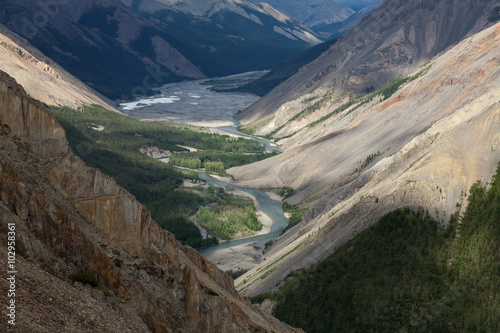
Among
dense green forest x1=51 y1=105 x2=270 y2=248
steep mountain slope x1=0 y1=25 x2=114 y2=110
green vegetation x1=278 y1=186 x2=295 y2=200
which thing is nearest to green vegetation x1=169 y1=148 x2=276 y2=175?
dense green forest x1=51 y1=105 x2=270 y2=248

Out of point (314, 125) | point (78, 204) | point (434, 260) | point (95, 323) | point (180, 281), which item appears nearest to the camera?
point (95, 323)

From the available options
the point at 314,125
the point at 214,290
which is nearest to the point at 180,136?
the point at 314,125

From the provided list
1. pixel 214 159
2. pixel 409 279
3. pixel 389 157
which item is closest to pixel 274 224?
pixel 389 157

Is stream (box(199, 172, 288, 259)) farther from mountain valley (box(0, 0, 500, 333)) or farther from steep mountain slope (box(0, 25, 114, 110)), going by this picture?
steep mountain slope (box(0, 25, 114, 110))

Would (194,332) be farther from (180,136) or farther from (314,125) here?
(180,136)

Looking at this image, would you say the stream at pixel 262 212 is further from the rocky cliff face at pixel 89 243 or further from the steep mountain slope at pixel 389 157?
the rocky cliff face at pixel 89 243

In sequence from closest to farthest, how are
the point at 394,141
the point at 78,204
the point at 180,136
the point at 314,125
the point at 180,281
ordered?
1. the point at 78,204
2. the point at 180,281
3. the point at 394,141
4. the point at 314,125
5. the point at 180,136
